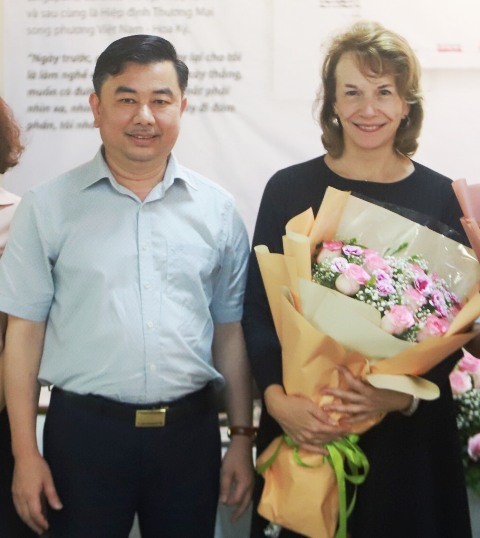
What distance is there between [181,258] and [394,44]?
72 cm

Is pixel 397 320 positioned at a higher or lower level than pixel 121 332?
higher

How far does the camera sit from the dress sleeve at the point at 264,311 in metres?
1.51

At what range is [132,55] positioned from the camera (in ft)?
5.19

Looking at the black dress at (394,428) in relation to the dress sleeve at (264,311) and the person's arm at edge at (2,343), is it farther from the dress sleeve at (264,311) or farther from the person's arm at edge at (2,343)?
the person's arm at edge at (2,343)

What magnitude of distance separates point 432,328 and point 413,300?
6 centimetres

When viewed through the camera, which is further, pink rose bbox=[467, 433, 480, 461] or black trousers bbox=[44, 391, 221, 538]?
pink rose bbox=[467, 433, 480, 461]

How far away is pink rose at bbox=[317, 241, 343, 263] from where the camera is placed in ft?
4.40

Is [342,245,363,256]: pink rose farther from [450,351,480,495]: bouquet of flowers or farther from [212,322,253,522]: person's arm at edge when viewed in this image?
[450,351,480,495]: bouquet of flowers

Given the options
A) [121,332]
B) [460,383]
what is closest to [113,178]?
[121,332]

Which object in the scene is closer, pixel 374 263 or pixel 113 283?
pixel 374 263

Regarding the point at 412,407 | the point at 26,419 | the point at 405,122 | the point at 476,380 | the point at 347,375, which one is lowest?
the point at 476,380

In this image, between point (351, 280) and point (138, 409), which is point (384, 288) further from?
point (138, 409)

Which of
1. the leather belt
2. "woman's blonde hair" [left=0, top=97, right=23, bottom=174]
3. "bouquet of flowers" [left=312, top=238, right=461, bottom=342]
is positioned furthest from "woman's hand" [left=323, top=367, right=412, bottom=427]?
"woman's blonde hair" [left=0, top=97, right=23, bottom=174]

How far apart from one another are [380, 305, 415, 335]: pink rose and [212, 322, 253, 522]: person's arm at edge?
561 millimetres
